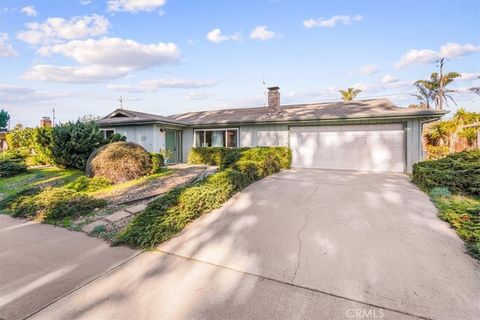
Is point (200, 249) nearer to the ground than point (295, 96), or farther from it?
nearer to the ground

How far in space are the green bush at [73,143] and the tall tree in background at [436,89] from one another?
3365 cm

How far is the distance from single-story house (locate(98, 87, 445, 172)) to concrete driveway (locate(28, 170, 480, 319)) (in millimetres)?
5731

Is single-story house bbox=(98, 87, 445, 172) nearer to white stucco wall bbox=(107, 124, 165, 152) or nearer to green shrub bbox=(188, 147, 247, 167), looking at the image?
white stucco wall bbox=(107, 124, 165, 152)

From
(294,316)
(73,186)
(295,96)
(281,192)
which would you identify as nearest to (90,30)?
(73,186)

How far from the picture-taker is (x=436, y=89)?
28297 millimetres

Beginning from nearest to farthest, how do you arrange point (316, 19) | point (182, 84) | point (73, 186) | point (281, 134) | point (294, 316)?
point (294, 316) → point (73, 186) → point (316, 19) → point (281, 134) → point (182, 84)

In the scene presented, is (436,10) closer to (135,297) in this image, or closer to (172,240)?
(172,240)

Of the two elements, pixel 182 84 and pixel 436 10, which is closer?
pixel 436 10

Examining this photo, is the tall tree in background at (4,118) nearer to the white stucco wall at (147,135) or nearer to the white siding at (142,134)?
the white siding at (142,134)

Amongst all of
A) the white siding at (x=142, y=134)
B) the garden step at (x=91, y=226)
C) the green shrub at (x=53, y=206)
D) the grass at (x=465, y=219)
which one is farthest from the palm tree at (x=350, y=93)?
the garden step at (x=91, y=226)

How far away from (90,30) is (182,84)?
1533cm

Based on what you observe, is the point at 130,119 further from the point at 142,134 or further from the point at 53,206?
the point at 53,206

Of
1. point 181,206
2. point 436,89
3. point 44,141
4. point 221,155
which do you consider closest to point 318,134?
point 221,155

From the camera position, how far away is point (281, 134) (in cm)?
1232
